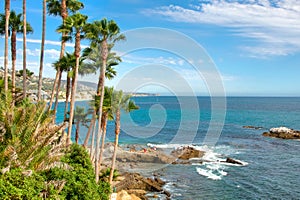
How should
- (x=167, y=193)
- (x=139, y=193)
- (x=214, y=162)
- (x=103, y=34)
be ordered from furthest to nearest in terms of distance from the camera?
(x=214, y=162) < (x=167, y=193) < (x=139, y=193) < (x=103, y=34)

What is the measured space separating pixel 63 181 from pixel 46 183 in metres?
0.94

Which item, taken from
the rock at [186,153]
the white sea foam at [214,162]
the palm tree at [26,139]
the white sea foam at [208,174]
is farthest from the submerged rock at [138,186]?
the palm tree at [26,139]

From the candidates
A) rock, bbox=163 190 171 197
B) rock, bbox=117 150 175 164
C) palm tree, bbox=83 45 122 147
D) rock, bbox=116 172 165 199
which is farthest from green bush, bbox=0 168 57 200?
rock, bbox=117 150 175 164

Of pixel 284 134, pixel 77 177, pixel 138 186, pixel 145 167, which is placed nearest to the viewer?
pixel 77 177

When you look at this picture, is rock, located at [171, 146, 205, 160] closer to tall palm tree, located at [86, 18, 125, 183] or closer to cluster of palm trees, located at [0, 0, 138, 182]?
cluster of palm trees, located at [0, 0, 138, 182]

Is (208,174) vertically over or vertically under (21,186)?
under

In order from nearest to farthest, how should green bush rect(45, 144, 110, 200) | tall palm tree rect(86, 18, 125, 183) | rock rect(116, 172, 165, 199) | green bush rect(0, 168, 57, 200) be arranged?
1. green bush rect(0, 168, 57, 200)
2. green bush rect(45, 144, 110, 200)
3. tall palm tree rect(86, 18, 125, 183)
4. rock rect(116, 172, 165, 199)

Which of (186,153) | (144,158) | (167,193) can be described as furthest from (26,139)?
(186,153)

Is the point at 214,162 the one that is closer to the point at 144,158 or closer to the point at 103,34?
the point at 144,158

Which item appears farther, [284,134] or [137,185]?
[284,134]

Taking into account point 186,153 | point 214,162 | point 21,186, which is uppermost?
point 21,186

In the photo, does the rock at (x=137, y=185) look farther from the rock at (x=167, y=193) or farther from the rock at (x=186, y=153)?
the rock at (x=186, y=153)

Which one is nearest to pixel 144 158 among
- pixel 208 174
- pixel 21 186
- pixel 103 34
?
pixel 208 174

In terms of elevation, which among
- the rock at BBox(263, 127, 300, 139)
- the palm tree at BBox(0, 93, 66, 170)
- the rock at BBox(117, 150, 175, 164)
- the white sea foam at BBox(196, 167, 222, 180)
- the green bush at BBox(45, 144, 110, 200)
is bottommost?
the white sea foam at BBox(196, 167, 222, 180)
